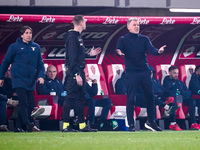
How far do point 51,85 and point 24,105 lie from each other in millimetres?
2237

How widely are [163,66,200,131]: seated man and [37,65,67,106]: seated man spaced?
7.18 feet

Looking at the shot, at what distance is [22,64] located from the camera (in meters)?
8.46

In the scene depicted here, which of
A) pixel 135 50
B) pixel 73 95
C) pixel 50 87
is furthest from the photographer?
pixel 50 87

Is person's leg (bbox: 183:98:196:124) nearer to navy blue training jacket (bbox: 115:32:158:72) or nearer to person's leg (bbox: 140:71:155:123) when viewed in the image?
person's leg (bbox: 140:71:155:123)

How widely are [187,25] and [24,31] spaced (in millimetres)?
4923

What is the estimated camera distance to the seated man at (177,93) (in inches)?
425

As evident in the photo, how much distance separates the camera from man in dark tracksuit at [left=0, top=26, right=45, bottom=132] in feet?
27.5

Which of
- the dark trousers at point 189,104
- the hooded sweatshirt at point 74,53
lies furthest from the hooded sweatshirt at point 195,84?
the hooded sweatshirt at point 74,53

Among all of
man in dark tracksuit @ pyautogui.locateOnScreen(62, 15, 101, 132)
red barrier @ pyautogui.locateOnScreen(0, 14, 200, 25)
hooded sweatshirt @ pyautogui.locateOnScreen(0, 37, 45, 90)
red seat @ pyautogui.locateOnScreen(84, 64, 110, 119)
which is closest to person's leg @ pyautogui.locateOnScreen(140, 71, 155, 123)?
man in dark tracksuit @ pyautogui.locateOnScreen(62, 15, 101, 132)

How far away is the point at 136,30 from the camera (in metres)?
8.80

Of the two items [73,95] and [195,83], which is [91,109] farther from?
[195,83]

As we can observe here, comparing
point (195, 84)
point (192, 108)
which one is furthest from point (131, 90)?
point (195, 84)

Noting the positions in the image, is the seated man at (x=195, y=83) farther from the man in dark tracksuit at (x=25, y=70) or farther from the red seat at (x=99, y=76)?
the man in dark tracksuit at (x=25, y=70)

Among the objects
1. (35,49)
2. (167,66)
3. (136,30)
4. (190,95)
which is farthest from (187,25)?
(35,49)
